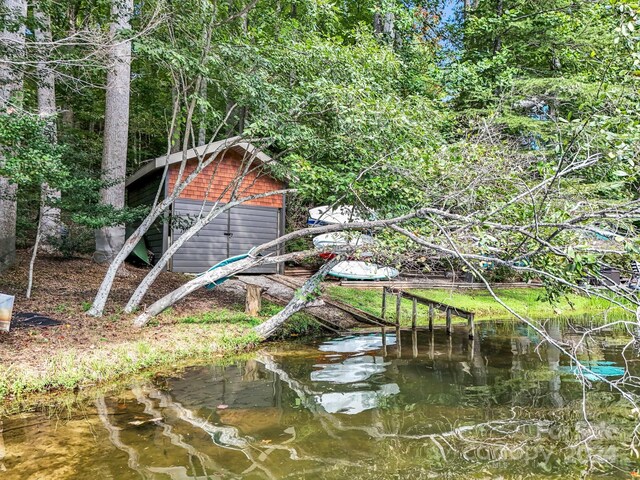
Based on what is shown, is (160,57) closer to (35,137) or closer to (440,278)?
(35,137)

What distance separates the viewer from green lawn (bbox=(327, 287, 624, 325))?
12.1 metres

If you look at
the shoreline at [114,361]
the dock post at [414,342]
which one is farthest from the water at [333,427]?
the dock post at [414,342]

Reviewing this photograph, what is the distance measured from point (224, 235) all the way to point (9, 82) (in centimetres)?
740

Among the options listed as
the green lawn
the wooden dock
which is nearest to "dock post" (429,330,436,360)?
the green lawn

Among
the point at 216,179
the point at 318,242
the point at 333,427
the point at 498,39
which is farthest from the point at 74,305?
the point at 498,39

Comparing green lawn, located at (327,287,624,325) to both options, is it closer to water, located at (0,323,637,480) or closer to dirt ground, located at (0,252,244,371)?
dirt ground, located at (0,252,244,371)

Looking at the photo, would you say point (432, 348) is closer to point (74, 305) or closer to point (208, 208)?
point (74, 305)

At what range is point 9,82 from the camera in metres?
7.42

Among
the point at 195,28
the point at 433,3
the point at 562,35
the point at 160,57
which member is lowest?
the point at 160,57

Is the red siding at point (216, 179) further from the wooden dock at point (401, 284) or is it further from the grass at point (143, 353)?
the grass at point (143, 353)

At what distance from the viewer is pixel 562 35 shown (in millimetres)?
15375

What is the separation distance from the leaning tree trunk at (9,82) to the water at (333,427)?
4629mm

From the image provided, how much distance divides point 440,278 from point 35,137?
13.6 m

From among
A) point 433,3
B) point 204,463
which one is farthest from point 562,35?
point 204,463
